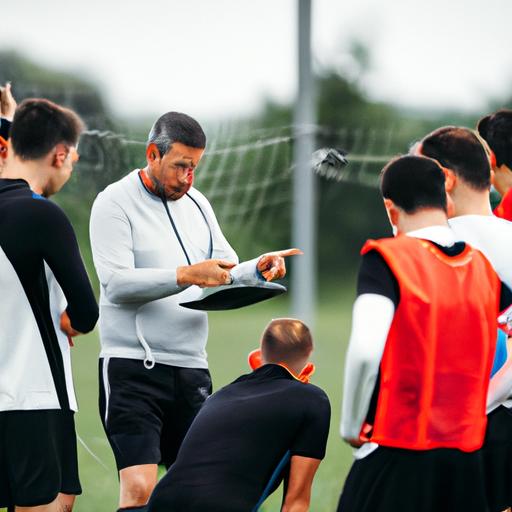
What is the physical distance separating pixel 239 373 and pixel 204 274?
1880cm

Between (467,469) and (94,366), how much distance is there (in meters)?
19.4

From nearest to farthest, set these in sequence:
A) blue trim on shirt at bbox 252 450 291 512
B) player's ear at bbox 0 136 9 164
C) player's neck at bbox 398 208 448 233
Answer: player's neck at bbox 398 208 448 233, blue trim on shirt at bbox 252 450 291 512, player's ear at bbox 0 136 9 164

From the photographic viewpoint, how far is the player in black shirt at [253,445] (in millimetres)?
4035

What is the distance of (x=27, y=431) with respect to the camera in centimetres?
387

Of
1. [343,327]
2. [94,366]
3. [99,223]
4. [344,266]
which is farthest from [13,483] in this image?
[344,266]

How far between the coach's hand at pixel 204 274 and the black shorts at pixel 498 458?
109cm

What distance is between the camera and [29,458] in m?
3.84

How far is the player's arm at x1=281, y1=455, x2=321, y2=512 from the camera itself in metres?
4.18

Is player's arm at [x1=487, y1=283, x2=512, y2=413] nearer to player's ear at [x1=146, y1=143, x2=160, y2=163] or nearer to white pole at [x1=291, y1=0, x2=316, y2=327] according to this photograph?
player's ear at [x1=146, y1=143, x2=160, y2=163]

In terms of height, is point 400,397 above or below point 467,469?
above

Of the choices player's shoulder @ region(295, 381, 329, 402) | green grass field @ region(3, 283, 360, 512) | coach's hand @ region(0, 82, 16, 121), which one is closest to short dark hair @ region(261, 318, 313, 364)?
player's shoulder @ region(295, 381, 329, 402)

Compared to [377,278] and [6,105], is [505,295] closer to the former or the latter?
[377,278]

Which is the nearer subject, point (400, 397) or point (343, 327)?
point (400, 397)

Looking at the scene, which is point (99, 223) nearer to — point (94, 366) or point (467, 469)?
point (467, 469)
